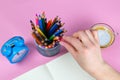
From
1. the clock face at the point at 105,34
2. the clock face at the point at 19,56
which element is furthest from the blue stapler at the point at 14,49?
the clock face at the point at 105,34

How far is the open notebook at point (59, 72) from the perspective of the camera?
0.70 meters

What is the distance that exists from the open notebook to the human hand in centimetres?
4

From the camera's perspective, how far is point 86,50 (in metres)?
0.66

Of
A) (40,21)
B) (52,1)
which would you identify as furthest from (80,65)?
(52,1)

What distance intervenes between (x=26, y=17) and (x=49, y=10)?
0.08 m

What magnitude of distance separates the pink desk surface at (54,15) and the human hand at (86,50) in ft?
0.26

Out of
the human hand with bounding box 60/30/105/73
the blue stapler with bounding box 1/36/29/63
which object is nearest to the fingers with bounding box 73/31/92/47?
the human hand with bounding box 60/30/105/73

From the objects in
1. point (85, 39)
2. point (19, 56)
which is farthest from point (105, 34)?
point (19, 56)

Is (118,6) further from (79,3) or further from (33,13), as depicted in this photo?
(33,13)

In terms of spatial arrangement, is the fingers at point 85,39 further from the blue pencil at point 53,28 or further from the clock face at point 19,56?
the clock face at point 19,56

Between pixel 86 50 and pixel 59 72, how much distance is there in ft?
0.35

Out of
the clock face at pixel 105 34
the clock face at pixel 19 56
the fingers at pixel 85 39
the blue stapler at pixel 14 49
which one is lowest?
the clock face at pixel 105 34

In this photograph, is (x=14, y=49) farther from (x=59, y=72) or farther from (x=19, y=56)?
(x=59, y=72)

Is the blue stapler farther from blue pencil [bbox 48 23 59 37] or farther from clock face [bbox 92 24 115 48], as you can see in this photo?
clock face [bbox 92 24 115 48]
